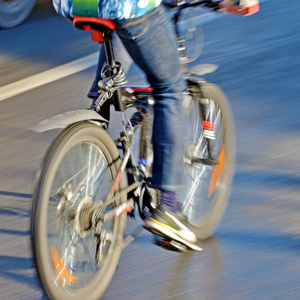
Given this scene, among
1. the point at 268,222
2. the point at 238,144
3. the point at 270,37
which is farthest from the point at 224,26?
the point at 268,222

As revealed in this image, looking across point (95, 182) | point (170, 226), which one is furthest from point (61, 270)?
point (170, 226)

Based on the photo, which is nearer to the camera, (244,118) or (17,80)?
(244,118)

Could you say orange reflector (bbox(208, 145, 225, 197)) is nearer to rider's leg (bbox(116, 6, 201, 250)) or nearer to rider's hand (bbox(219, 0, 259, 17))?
rider's leg (bbox(116, 6, 201, 250))

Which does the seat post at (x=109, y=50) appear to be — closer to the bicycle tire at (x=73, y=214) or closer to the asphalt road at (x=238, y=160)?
the bicycle tire at (x=73, y=214)

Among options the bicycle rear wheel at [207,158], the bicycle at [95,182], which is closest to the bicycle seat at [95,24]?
the bicycle at [95,182]

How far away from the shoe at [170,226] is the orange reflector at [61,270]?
0.44 m

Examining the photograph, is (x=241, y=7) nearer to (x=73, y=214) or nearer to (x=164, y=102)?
(x=164, y=102)

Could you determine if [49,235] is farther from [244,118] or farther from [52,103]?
[52,103]

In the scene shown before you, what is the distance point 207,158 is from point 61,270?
1.11 meters

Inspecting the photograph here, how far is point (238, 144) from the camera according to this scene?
4609 millimetres

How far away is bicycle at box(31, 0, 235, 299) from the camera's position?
8.80 feet

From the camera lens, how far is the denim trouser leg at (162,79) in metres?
2.74

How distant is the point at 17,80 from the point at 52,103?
771 millimetres

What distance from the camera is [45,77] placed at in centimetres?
611
